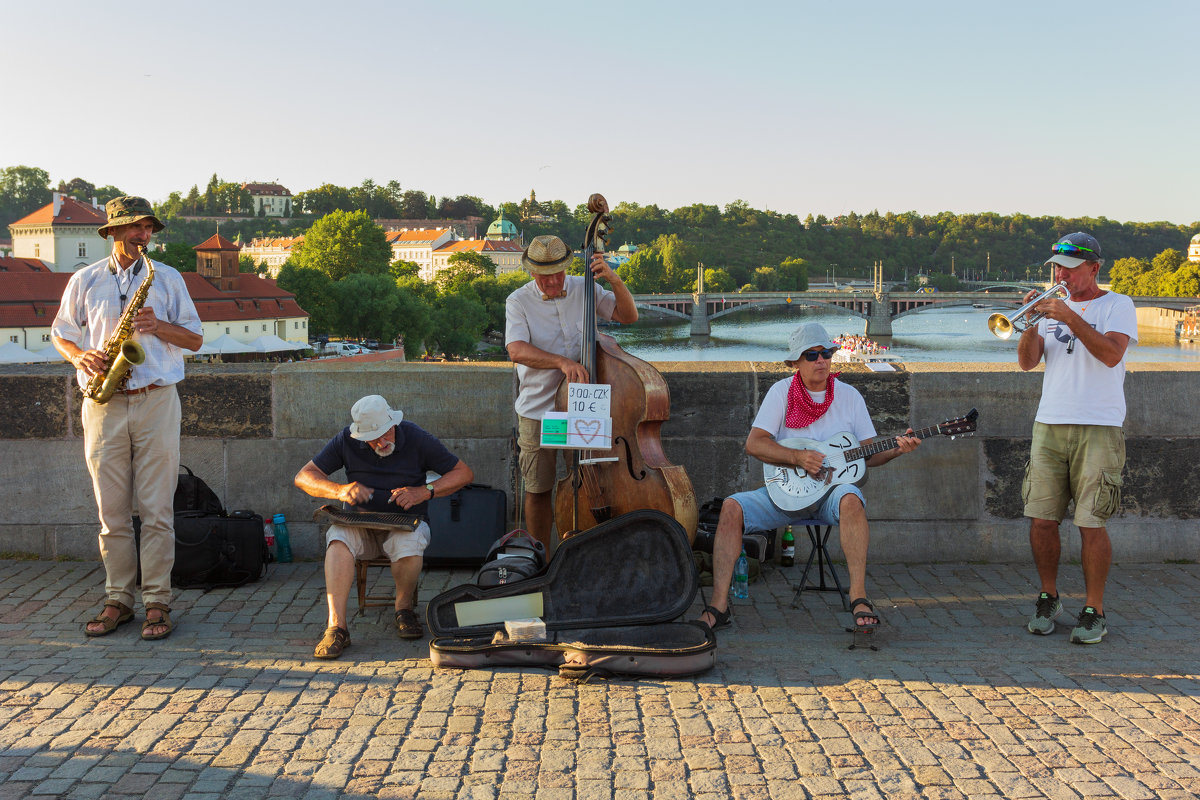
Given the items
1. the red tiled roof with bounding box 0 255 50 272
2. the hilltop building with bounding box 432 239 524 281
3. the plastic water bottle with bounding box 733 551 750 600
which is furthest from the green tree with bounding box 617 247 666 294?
the plastic water bottle with bounding box 733 551 750 600

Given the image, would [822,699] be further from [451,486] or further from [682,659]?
[451,486]

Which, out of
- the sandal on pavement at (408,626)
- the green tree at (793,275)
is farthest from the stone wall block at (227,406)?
the green tree at (793,275)

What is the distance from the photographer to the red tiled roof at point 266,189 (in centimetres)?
18550

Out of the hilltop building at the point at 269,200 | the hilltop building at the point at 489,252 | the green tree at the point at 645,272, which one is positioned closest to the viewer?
the green tree at the point at 645,272

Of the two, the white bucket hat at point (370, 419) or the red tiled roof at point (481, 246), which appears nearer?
the white bucket hat at point (370, 419)

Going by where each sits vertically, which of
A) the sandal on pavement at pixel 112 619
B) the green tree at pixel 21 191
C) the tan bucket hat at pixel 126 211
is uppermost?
the green tree at pixel 21 191

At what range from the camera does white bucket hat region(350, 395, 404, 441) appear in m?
4.76

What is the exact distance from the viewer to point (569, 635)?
14.5 ft

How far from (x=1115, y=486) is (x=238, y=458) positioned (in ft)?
14.1

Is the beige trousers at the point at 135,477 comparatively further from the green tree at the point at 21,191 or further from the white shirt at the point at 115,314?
the green tree at the point at 21,191

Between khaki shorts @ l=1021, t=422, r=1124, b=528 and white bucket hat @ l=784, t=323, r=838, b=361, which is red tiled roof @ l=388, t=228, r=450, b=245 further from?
khaki shorts @ l=1021, t=422, r=1124, b=528

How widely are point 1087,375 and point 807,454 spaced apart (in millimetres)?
1192

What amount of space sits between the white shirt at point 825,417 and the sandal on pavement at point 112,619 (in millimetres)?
2794

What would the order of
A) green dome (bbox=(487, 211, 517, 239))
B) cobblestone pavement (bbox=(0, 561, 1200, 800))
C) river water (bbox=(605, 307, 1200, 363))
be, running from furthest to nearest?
green dome (bbox=(487, 211, 517, 239)) → river water (bbox=(605, 307, 1200, 363)) → cobblestone pavement (bbox=(0, 561, 1200, 800))
